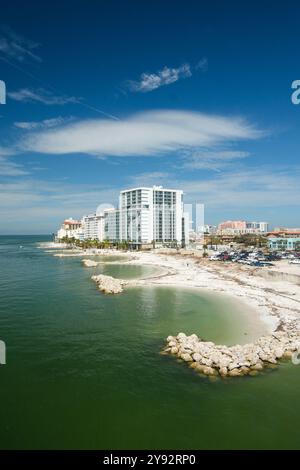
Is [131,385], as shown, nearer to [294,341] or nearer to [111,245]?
[294,341]

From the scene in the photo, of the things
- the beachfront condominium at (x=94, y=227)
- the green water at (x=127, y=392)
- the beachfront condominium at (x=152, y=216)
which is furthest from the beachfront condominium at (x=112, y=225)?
the green water at (x=127, y=392)

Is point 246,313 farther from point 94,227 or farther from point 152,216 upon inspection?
point 94,227

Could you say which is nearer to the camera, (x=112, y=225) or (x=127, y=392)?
(x=127, y=392)

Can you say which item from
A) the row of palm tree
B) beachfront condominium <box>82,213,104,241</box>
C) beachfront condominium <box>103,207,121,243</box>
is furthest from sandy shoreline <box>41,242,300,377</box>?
beachfront condominium <box>82,213,104,241</box>

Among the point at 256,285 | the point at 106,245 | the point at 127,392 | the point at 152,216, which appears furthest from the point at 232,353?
the point at 106,245

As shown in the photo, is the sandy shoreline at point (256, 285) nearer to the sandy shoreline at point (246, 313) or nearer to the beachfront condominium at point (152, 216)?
the sandy shoreline at point (246, 313)

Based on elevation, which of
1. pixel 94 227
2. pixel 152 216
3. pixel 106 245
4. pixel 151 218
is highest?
pixel 152 216
